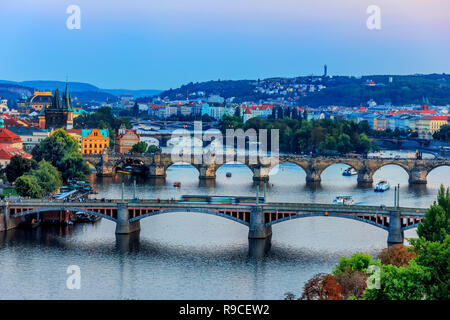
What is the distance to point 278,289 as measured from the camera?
24938 mm

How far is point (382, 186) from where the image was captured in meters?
47.8

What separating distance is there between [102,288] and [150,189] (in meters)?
23.2

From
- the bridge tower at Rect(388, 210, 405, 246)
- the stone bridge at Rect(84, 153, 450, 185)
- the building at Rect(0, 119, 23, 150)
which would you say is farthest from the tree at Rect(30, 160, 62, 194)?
the bridge tower at Rect(388, 210, 405, 246)

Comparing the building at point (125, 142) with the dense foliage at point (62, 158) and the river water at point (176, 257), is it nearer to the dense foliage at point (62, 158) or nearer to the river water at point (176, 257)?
the dense foliage at point (62, 158)

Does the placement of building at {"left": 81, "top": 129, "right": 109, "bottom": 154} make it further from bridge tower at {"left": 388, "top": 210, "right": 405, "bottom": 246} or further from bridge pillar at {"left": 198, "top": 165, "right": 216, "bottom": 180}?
bridge tower at {"left": 388, "top": 210, "right": 405, "bottom": 246}

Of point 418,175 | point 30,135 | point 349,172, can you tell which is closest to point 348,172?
point 349,172

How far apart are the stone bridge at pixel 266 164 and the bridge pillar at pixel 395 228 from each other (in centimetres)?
2178

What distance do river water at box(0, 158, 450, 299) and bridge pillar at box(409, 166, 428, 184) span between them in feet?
34.4

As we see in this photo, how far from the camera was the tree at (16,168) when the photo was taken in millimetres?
41675

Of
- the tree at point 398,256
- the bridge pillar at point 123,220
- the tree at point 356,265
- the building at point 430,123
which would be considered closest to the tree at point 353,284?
the tree at point 356,265

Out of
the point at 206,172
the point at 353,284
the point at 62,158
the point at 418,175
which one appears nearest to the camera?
the point at 353,284

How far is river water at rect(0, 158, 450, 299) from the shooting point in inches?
980

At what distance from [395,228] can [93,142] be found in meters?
37.2

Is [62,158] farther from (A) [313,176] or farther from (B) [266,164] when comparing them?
(A) [313,176]
